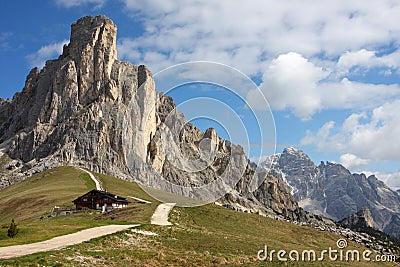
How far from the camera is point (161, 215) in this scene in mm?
60875

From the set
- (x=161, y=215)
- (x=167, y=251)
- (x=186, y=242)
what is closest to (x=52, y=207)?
(x=161, y=215)

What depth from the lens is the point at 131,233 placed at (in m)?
41.6

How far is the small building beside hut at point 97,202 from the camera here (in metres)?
87.8

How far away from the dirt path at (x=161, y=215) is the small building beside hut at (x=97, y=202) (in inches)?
920

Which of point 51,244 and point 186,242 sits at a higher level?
point 186,242

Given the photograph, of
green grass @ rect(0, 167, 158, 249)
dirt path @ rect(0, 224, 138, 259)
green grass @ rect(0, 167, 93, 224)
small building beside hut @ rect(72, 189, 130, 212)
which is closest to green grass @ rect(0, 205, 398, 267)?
dirt path @ rect(0, 224, 138, 259)

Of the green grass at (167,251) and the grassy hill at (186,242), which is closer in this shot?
the green grass at (167,251)

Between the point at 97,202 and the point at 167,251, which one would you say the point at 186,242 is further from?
the point at 97,202

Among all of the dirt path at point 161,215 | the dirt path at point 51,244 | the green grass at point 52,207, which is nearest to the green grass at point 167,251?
the dirt path at point 161,215

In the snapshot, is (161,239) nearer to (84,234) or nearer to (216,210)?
(84,234)

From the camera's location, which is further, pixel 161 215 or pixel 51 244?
pixel 161 215

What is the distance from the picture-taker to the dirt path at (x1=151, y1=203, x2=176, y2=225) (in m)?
54.4

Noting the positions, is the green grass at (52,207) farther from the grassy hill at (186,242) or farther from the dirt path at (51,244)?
the dirt path at (51,244)

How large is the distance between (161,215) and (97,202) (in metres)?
33.6
